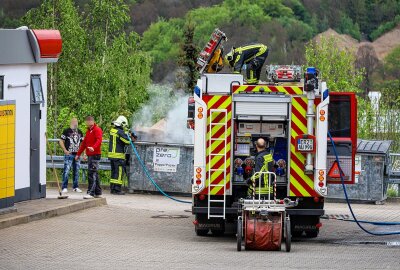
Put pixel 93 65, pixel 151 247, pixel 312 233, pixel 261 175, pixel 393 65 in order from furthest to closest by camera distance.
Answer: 1. pixel 393 65
2. pixel 93 65
3. pixel 312 233
4. pixel 261 175
5. pixel 151 247

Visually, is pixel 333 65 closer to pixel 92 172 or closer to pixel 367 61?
pixel 367 61

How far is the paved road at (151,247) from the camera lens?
17250 millimetres

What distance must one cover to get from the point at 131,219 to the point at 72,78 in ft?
138

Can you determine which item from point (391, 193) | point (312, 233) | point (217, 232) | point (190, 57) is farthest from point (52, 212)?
point (190, 57)

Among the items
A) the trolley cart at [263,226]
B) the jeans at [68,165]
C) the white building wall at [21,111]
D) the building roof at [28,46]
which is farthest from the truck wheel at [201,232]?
the jeans at [68,165]

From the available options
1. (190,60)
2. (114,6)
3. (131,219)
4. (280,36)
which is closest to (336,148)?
(131,219)

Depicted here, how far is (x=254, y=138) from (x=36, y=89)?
6.71 metres

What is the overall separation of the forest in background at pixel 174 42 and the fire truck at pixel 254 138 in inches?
979

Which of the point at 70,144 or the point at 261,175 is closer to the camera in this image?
the point at 261,175

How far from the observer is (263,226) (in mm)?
18984

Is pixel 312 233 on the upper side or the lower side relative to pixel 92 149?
lower

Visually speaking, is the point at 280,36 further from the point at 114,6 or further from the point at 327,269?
the point at 327,269

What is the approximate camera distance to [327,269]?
1677 cm

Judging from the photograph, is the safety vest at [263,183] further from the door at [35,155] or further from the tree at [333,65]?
the tree at [333,65]
